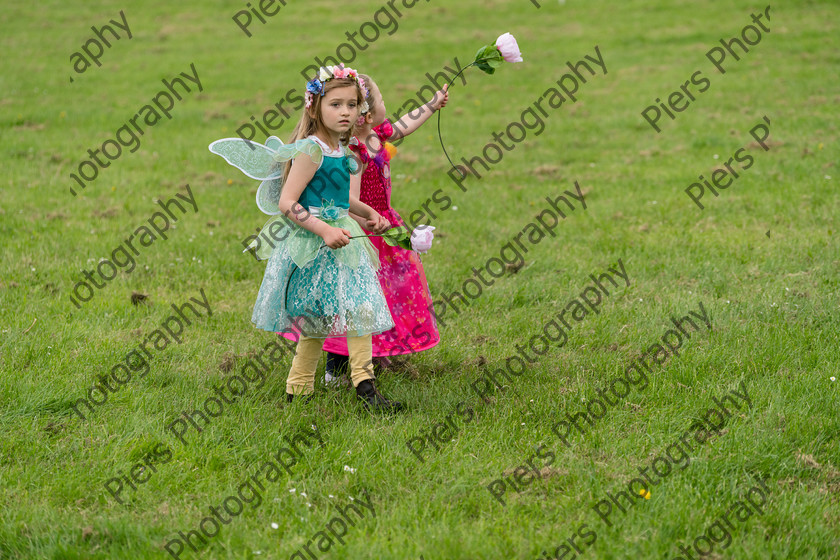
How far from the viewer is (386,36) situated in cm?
1884

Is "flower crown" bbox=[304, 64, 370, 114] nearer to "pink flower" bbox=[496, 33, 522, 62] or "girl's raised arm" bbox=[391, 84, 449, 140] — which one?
"girl's raised arm" bbox=[391, 84, 449, 140]

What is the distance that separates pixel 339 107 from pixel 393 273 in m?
1.21

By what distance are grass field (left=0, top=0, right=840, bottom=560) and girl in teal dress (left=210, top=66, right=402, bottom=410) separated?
1.50 feet

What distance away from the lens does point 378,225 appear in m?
4.63

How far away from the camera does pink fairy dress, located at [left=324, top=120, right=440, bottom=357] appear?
16.0ft

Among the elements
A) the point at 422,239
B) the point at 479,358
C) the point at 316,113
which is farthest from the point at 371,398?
the point at 316,113

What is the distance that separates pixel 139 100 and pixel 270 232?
1028 centimetres

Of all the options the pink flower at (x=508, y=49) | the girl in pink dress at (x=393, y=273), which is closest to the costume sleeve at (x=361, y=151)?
the girl in pink dress at (x=393, y=273)

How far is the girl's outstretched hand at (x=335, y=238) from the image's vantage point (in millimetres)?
4090

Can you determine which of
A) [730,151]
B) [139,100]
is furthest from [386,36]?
[730,151]

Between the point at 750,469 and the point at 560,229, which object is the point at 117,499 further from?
the point at 560,229

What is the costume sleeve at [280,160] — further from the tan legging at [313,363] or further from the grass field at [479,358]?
the grass field at [479,358]

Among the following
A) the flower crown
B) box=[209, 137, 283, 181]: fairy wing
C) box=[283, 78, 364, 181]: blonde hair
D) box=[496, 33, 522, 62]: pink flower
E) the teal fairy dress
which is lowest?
the teal fairy dress

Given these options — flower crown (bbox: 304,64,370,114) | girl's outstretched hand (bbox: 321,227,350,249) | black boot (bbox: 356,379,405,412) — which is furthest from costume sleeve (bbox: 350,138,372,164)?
black boot (bbox: 356,379,405,412)
